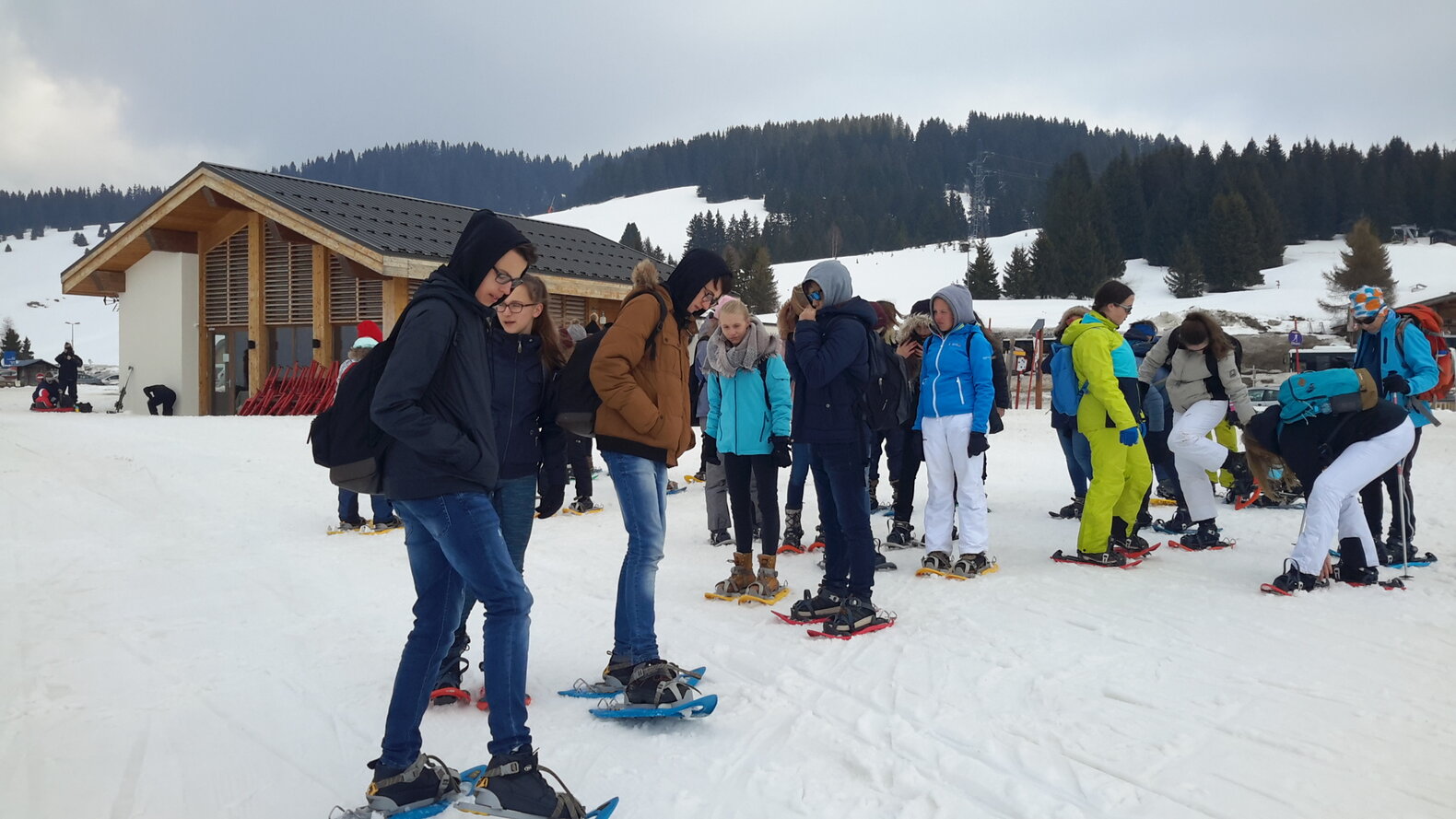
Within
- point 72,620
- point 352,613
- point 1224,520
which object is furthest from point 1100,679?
point 72,620

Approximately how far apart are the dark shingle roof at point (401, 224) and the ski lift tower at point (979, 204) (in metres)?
74.4

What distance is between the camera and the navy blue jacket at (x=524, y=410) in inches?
150

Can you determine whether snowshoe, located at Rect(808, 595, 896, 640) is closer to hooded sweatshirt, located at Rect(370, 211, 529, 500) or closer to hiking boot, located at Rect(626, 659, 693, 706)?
hiking boot, located at Rect(626, 659, 693, 706)

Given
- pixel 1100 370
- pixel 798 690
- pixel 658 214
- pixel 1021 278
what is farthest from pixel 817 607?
pixel 658 214

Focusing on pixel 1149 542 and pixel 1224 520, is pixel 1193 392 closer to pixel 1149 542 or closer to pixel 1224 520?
pixel 1149 542

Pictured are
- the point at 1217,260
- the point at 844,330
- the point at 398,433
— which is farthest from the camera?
the point at 1217,260

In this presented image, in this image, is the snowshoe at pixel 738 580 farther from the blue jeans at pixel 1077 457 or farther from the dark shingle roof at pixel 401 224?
the dark shingle roof at pixel 401 224

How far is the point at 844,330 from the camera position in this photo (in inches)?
191

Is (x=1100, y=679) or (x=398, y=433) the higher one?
(x=398, y=433)

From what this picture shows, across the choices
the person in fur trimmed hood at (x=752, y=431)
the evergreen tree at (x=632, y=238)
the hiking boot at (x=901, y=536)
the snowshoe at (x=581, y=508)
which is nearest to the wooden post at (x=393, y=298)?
the snowshoe at (x=581, y=508)

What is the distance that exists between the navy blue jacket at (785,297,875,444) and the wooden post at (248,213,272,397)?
55.3 feet

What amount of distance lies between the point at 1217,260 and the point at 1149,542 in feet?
186

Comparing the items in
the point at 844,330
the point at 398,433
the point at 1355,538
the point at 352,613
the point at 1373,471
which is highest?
→ the point at 844,330

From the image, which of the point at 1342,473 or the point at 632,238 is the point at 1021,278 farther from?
the point at 1342,473
